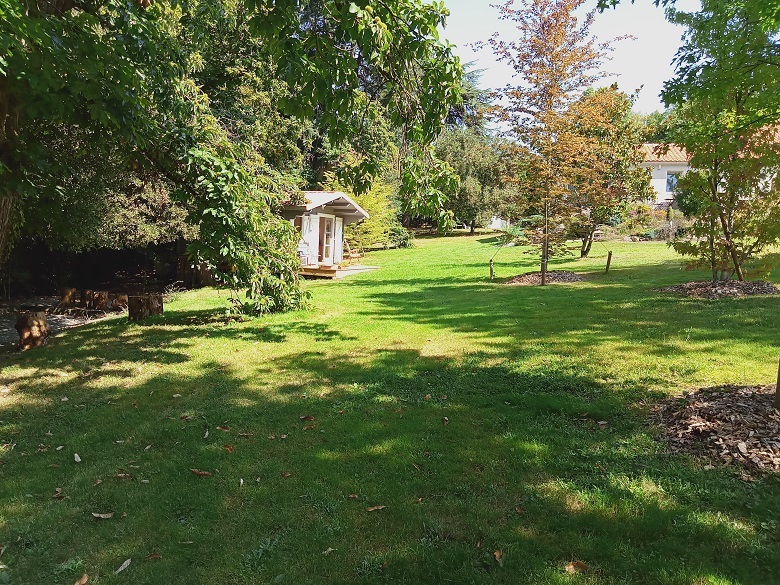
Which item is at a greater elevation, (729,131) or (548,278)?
(729,131)

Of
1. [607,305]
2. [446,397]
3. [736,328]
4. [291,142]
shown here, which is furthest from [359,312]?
[291,142]

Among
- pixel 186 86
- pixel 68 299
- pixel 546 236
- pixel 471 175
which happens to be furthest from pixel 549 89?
pixel 471 175

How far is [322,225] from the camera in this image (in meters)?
23.4

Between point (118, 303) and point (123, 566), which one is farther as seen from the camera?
point (118, 303)

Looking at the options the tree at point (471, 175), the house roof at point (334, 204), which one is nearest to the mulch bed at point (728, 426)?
the house roof at point (334, 204)

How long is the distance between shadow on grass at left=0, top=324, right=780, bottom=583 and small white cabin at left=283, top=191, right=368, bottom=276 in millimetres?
15705

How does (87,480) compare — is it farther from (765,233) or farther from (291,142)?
(291,142)

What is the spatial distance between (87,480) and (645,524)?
3.89 meters

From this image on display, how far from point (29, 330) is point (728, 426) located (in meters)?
10.2

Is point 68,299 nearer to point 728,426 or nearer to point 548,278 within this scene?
point 548,278

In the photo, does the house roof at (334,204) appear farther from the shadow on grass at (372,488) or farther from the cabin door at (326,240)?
the shadow on grass at (372,488)

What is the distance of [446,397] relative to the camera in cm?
517

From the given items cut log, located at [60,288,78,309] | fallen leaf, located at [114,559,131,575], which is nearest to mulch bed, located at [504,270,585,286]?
fallen leaf, located at [114,559,131,575]

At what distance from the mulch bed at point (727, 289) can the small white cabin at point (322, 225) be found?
13594 millimetres
